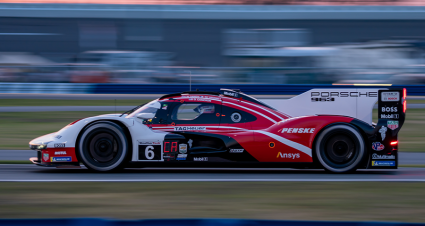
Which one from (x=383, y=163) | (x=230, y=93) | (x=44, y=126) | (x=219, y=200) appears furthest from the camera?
(x=44, y=126)

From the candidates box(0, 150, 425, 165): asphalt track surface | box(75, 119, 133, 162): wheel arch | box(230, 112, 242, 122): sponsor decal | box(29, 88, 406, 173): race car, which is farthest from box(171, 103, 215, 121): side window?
box(0, 150, 425, 165): asphalt track surface

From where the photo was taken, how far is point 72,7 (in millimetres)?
22234

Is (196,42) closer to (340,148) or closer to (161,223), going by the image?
(340,148)

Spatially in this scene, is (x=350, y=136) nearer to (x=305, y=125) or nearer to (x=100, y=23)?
(x=305, y=125)

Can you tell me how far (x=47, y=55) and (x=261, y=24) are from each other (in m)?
9.96

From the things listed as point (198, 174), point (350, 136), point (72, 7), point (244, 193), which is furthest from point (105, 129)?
point (72, 7)

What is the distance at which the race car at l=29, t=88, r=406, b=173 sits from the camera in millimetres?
6383

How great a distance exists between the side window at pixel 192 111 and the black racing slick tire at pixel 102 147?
0.81 meters

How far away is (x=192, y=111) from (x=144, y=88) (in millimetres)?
13990

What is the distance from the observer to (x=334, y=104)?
6.78 m

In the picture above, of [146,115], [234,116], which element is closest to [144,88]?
[146,115]

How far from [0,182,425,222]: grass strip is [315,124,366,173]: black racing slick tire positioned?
56 centimetres

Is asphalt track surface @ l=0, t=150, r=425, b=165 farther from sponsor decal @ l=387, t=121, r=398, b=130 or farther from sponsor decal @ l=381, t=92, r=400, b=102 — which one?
sponsor decal @ l=381, t=92, r=400, b=102

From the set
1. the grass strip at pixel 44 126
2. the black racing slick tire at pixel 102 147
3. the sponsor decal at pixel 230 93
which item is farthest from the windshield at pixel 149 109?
the grass strip at pixel 44 126
